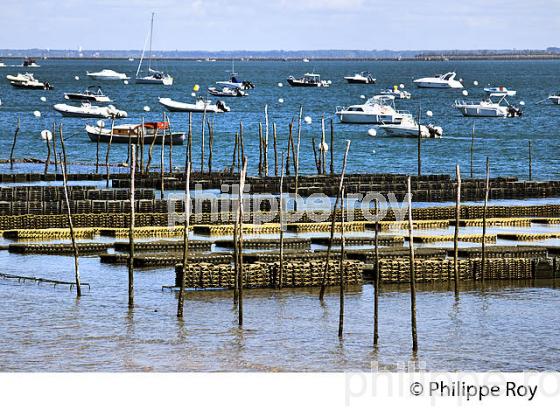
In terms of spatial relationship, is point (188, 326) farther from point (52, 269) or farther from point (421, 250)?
point (421, 250)

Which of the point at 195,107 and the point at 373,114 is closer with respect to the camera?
the point at 373,114

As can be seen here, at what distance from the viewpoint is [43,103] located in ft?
649

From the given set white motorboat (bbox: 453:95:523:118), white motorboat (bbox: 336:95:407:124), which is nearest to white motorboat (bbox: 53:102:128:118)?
white motorboat (bbox: 336:95:407:124)

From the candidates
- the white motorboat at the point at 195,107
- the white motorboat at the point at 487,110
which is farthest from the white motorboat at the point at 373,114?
the white motorboat at the point at 195,107

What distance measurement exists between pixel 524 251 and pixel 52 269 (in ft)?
75.2

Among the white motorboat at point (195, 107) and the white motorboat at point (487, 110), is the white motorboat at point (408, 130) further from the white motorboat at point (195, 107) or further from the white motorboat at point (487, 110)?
the white motorboat at point (195, 107)

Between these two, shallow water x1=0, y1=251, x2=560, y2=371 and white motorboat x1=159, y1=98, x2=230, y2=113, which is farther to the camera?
white motorboat x1=159, y1=98, x2=230, y2=113

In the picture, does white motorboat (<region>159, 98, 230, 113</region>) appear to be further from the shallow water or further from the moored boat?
the shallow water

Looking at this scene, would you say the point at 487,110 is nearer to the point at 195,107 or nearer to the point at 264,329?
the point at 195,107

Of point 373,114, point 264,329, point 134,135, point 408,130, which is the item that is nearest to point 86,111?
point 373,114

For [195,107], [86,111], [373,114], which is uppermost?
[195,107]

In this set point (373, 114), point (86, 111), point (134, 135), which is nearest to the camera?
point (134, 135)

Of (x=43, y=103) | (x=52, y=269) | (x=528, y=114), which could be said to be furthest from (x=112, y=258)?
(x=43, y=103)
